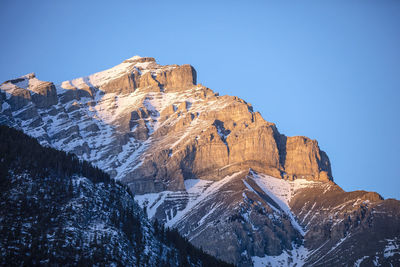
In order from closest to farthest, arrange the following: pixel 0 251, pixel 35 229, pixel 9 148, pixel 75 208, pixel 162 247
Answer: pixel 0 251 < pixel 35 229 < pixel 75 208 < pixel 9 148 < pixel 162 247

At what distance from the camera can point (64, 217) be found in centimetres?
16325

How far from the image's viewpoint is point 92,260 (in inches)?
6048

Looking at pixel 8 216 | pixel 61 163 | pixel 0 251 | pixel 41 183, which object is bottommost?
pixel 0 251

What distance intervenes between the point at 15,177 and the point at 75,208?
1676cm

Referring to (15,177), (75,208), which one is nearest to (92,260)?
(75,208)

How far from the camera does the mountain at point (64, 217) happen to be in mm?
149125

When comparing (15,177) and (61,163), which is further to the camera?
(61,163)

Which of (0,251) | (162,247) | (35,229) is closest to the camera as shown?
(0,251)

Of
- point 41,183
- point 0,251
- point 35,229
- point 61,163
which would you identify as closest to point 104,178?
point 61,163

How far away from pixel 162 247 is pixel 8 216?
52.2m

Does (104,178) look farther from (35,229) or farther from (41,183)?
(35,229)

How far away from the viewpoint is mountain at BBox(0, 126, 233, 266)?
14912cm

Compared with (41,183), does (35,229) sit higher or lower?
lower

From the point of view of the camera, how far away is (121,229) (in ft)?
573
